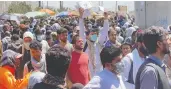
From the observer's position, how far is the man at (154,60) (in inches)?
153

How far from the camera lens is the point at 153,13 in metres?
15.7

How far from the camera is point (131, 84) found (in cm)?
611

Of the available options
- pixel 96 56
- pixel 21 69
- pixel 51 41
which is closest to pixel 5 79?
pixel 21 69

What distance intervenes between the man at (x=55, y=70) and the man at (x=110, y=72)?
3.30 feet

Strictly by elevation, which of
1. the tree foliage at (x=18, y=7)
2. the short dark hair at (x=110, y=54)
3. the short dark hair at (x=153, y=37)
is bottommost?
the tree foliage at (x=18, y=7)

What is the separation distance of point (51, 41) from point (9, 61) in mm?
4035

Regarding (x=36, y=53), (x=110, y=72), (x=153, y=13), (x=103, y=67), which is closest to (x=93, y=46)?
(x=36, y=53)

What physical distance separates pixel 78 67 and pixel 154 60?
9.82ft

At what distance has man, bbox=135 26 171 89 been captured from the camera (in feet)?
12.7

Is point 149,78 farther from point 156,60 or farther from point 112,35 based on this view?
point 112,35

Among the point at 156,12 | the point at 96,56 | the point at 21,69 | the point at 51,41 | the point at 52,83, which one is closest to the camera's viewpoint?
the point at 52,83

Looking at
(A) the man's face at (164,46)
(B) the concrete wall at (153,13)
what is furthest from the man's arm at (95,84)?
(B) the concrete wall at (153,13)

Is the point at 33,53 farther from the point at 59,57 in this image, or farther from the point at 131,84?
the point at 59,57

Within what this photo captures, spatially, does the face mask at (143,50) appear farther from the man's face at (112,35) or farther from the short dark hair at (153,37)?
the man's face at (112,35)
